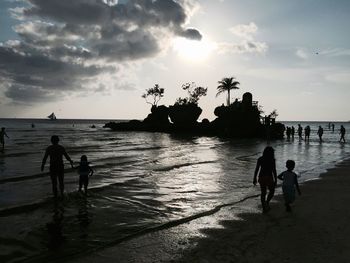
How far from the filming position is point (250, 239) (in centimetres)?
792

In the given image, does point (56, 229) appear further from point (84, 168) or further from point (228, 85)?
point (228, 85)

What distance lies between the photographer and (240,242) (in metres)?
7.72

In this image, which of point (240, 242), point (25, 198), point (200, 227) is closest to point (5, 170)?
point (25, 198)

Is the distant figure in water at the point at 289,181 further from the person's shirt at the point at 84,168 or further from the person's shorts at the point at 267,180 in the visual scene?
the person's shirt at the point at 84,168

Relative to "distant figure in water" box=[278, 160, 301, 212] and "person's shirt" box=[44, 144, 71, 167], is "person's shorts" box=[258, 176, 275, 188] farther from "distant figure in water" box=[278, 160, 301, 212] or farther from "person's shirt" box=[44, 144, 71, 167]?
"person's shirt" box=[44, 144, 71, 167]

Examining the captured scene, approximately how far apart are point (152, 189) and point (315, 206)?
624 cm

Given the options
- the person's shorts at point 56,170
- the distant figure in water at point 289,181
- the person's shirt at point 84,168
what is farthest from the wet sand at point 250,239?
the person's shorts at point 56,170

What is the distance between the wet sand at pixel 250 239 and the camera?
693cm

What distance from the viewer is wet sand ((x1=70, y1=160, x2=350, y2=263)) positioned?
6934 millimetres

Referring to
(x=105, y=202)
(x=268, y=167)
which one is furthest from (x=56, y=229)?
(x=268, y=167)

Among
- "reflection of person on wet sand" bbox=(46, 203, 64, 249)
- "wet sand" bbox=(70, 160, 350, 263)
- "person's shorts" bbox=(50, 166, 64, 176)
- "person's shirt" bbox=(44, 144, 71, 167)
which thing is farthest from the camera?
"person's shorts" bbox=(50, 166, 64, 176)

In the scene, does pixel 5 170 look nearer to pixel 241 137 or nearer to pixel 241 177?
pixel 241 177

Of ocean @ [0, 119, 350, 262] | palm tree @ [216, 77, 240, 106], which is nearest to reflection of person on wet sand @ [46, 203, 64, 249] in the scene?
ocean @ [0, 119, 350, 262]

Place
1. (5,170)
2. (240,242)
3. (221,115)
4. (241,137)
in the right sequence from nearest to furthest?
(240,242) < (5,170) < (241,137) < (221,115)
